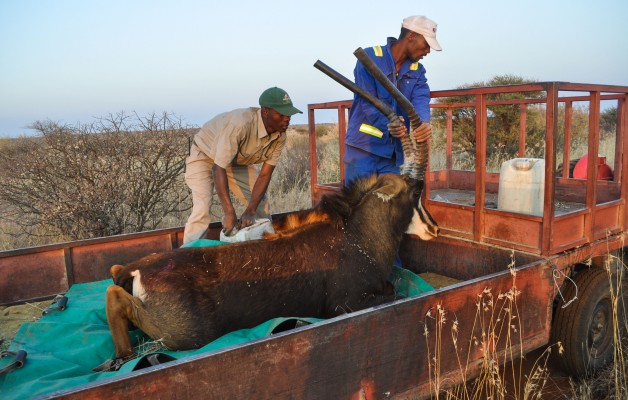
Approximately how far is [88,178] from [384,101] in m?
4.71

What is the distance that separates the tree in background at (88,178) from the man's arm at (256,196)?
3.34 m

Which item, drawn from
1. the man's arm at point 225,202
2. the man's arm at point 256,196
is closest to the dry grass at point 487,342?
the man's arm at point 256,196

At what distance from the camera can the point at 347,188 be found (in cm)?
429

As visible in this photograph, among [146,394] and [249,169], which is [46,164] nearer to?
[249,169]

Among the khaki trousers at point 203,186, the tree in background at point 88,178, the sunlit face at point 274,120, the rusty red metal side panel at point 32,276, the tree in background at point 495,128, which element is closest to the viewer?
the rusty red metal side panel at point 32,276

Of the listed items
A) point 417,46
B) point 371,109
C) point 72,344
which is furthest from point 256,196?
point 417,46

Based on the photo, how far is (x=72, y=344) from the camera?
3.41 m

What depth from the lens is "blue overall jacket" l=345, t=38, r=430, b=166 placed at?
16.0ft

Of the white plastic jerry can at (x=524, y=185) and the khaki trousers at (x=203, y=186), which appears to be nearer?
the white plastic jerry can at (x=524, y=185)

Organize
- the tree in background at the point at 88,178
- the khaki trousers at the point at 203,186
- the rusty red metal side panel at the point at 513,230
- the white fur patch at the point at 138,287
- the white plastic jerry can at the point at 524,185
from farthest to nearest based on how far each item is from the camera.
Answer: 1. the tree in background at the point at 88,178
2. the khaki trousers at the point at 203,186
3. the white plastic jerry can at the point at 524,185
4. the rusty red metal side panel at the point at 513,230
5. the white fur patch at the point at 138,287

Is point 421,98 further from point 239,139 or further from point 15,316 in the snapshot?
point 15,316

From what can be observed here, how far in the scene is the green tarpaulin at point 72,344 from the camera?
111 inches

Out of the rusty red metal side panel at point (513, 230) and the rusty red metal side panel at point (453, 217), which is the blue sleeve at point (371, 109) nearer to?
the rusty red metal side panel at point (453, 217)

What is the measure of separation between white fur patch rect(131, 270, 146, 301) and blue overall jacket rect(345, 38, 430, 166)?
8.58 feet
